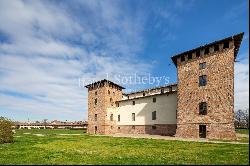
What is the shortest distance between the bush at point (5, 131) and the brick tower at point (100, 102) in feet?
76.0

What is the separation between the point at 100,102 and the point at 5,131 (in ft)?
81.8

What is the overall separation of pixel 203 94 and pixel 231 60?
5472mm

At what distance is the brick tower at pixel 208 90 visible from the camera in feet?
88.5

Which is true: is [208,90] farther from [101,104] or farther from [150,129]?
[101,104]

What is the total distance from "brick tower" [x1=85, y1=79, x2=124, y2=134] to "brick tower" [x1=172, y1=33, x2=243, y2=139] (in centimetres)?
1888

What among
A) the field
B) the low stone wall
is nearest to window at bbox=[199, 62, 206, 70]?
the low stone wall

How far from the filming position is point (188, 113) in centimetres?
3019

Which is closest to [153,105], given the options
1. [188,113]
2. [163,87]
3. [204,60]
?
[163,87]

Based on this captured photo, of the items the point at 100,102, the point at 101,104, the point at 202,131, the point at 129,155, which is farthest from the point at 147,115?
the point at 129,155

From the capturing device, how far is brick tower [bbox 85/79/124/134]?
46000mm

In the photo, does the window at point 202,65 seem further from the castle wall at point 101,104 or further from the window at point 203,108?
the castle wall at point 101,104

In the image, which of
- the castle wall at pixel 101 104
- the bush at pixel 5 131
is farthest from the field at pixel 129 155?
the castle wall at pixel 101 104

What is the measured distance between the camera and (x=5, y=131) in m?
23.2

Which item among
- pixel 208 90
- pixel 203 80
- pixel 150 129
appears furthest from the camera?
pixel 150 129
